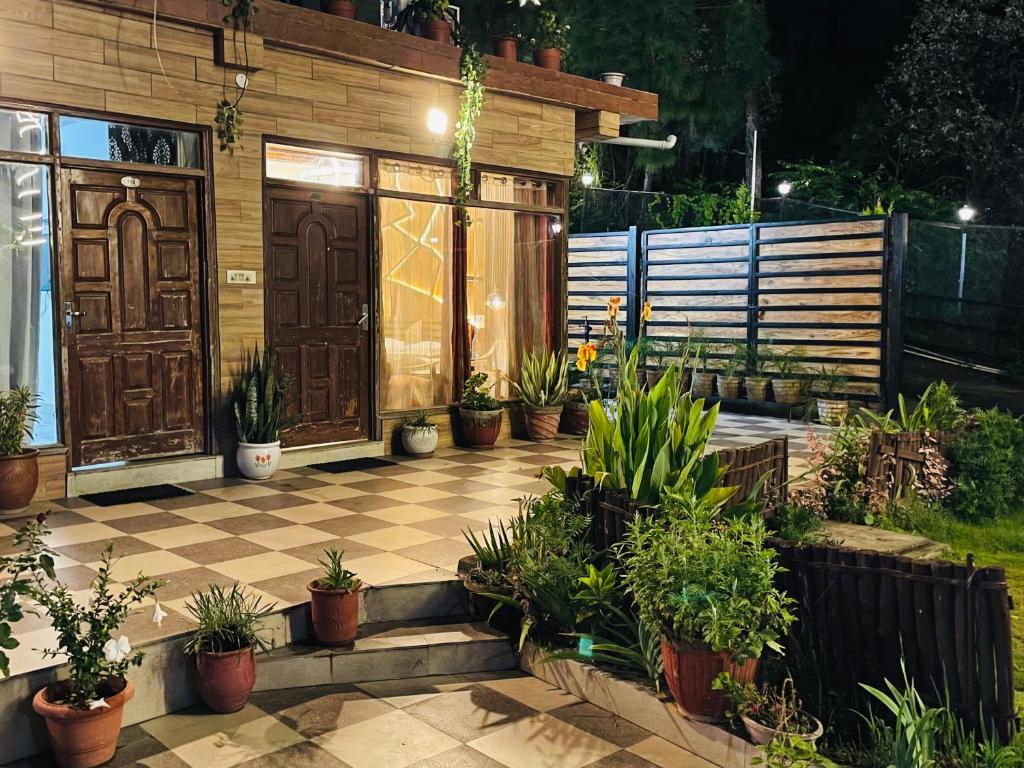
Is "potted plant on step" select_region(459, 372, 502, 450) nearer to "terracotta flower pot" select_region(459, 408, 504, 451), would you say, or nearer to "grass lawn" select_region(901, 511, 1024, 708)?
"terracotta flower pot" select_region(459, 408, 504, 451)

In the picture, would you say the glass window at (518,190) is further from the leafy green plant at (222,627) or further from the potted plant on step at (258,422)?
the leafy green plant at (222,627)

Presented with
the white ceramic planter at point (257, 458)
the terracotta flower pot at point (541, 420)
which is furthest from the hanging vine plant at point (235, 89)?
the terracotta flower pot at point (541, 420)

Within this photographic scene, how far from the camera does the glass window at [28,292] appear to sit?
616 centimetres

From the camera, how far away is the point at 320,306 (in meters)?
7.77

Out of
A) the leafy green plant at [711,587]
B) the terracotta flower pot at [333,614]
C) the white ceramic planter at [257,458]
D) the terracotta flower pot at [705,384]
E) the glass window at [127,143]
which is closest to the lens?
the leafy green plant at [711,587]

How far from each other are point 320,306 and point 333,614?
4.04m

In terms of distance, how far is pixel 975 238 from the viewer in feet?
46.6

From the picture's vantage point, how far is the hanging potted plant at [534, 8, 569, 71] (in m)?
9.16

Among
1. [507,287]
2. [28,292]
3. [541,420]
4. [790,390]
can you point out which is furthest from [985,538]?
[28,292]

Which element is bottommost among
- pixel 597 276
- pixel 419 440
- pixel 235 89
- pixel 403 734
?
pixel 403 734

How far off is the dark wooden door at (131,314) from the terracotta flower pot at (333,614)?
3.07 meters

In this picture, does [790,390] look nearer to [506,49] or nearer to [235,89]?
[506,49]

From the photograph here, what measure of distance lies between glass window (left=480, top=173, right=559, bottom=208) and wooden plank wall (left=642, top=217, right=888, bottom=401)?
10.3 feet

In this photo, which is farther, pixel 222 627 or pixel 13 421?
pixel 13 421
